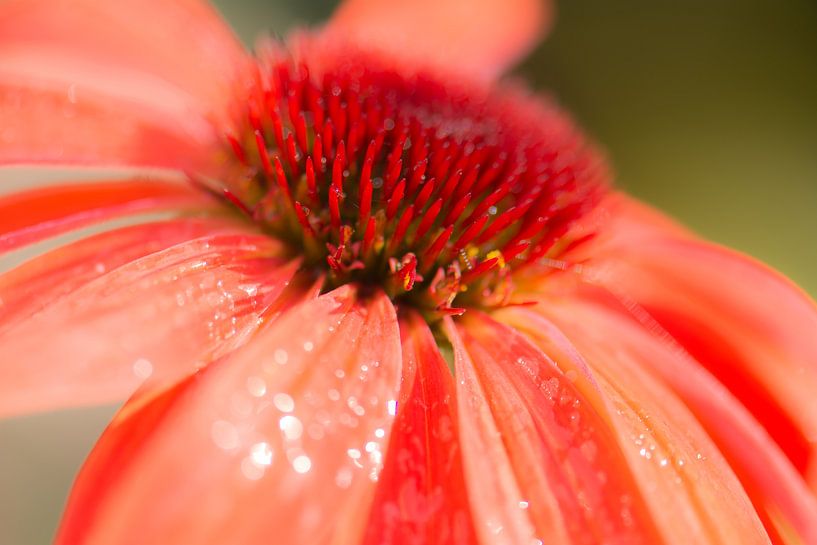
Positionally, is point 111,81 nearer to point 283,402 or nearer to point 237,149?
point 237,149

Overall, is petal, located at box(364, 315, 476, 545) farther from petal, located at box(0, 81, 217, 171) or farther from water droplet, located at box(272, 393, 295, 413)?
petal, located at box(0, 81, 217, 171)

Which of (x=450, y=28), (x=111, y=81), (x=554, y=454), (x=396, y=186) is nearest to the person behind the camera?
(x=554, y=454)

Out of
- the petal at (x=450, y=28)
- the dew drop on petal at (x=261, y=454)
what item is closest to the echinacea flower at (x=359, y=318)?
the dew drop on petal at (x=261, y=454)

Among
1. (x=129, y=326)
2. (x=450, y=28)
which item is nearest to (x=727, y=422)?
(x=129, y=326)

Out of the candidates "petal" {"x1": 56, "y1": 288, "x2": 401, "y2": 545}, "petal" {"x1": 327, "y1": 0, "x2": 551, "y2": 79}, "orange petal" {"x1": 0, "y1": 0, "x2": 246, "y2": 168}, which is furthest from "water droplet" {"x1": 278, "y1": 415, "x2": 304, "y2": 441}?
"petal" {"x1": 327, "y1": 0, "x2": 551, "y2": 79}

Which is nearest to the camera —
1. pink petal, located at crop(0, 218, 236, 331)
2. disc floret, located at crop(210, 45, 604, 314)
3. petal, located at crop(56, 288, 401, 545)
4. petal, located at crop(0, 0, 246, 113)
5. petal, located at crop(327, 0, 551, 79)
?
petal, located at crop(56, 288, 401, 545)

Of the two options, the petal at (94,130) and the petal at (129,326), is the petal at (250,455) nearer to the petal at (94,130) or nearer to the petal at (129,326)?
the petal at (129,326)
